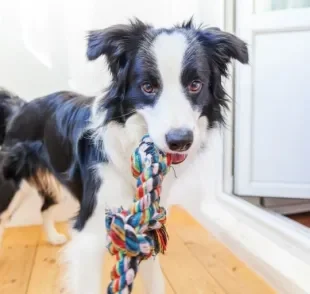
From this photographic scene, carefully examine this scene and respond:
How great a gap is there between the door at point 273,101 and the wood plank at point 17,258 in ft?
3.16

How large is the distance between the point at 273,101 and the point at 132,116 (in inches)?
37.7

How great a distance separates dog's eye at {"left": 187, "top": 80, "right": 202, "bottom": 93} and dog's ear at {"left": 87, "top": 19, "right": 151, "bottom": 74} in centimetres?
19

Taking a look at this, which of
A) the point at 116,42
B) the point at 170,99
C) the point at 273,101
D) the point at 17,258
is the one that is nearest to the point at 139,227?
the point at 170,99

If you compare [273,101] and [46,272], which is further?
[273,101]

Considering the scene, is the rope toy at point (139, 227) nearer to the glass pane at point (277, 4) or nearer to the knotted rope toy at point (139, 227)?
the knotted rope toy at point (139, 227)

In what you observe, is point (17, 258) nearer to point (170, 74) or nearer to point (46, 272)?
point (46, 272)

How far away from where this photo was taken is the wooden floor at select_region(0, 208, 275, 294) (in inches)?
58.4

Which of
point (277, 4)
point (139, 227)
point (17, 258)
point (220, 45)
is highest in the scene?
point (277, 4)

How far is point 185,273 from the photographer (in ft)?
5.23

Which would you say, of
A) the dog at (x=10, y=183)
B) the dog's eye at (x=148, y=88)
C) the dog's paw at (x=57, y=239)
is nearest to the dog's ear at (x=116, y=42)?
the dog's eye at (x=148, y=88)

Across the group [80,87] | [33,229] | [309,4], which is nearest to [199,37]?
[309,4]

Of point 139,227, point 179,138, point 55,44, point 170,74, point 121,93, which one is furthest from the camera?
point 55,44

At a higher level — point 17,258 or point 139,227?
point 139,227

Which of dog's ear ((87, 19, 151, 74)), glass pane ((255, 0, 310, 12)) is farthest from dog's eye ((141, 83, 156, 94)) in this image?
glass pane ((255, 0, 310, 12))
